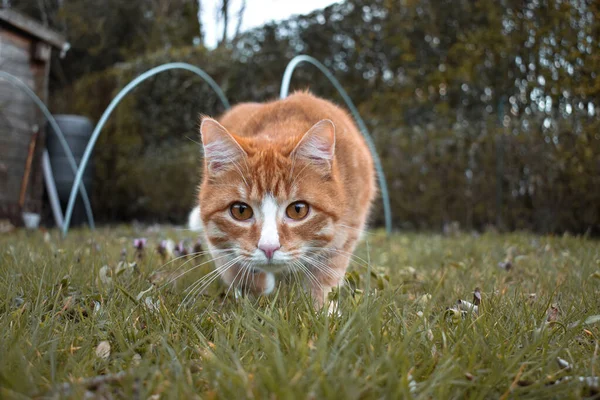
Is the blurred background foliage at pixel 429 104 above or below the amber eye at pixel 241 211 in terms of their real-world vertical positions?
above

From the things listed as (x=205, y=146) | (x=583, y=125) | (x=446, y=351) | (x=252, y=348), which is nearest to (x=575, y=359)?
(x=446, y=351)

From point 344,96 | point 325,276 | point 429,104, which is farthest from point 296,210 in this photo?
point 429,104

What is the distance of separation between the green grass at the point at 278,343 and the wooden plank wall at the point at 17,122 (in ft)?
13.6

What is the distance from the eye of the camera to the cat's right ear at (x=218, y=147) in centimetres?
Answer: 212

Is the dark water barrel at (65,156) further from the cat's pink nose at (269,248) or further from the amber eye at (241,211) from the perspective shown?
the cat's pink nose at (269,248)

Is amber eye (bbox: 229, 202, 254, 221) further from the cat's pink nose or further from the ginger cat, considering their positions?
the cat's pink nose

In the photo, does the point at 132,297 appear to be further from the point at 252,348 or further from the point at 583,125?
the point at 583,125

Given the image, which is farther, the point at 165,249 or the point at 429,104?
the point at 429,104

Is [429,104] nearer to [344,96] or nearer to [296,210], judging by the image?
[344,96]

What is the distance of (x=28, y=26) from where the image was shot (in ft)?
20.0

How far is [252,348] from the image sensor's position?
138 centimetres

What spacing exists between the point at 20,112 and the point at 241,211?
17.2 ft

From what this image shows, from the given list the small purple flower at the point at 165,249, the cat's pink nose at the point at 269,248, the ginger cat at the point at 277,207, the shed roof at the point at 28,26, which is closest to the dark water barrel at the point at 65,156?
the shed roof at the point at 28,26

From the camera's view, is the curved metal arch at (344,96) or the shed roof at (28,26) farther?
the shed roof at (28,26)
